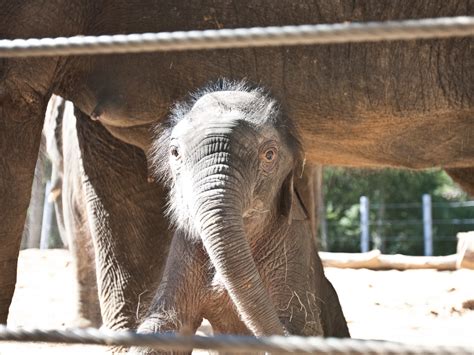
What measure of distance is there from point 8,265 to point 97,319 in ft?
11.1

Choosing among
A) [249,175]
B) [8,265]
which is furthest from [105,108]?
[249,175]

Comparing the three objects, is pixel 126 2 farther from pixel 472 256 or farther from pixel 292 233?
pixel 472 256

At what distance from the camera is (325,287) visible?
4.89 metres

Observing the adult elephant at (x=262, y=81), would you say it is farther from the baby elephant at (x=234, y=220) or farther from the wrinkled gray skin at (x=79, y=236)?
the wrinkled gray skin at (x=79, y=236)

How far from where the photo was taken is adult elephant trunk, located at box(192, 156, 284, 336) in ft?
11.0

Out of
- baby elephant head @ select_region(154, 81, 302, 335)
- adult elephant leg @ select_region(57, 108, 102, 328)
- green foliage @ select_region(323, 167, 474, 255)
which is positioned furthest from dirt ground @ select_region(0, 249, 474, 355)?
green foliage @ select_region(323, 167, 474, 255)

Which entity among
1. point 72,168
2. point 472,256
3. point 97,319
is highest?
point 72,168

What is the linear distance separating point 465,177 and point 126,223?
1775 millimetres

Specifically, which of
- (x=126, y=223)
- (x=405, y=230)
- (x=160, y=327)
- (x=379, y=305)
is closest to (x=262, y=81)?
(x=126, y=223)

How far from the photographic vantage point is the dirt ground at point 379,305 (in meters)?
6.07

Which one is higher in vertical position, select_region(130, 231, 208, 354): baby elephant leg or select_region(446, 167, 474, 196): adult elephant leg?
select_region(446, 167, 474, 196): adult elephant leg

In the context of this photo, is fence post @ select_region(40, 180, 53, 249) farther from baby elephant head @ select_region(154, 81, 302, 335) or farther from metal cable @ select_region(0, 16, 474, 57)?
metal cable @ select_region(0, 16, 474, 57)

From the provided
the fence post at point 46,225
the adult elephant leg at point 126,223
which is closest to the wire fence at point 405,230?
the fence post at point 46,225

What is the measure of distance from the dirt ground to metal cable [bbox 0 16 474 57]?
360 cm
